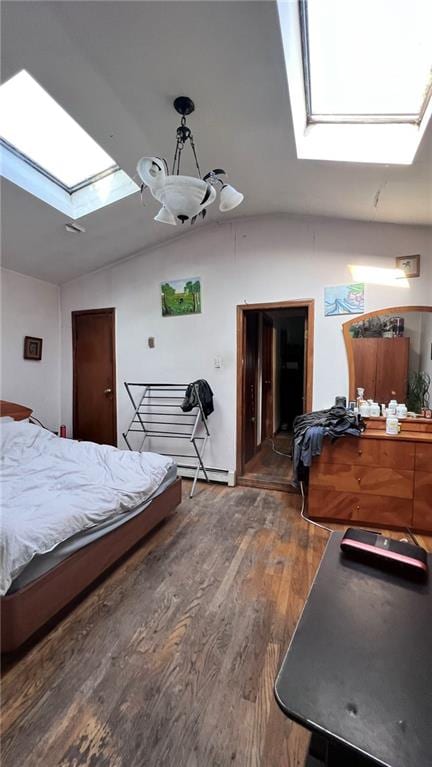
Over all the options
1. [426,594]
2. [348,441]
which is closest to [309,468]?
[348,441]

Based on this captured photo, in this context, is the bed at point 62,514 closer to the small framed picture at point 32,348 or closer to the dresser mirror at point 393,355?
the small framed picture at point 32,348

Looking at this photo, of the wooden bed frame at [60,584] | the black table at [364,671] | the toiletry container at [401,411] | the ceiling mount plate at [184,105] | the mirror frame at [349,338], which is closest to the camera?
the black table at [364,671]

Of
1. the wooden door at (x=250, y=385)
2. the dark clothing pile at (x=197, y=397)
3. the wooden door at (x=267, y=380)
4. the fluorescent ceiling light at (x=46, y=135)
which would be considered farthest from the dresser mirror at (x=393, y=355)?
the fluorescent ceiling light at (x=46, y=135)

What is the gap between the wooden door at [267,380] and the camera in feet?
15.8

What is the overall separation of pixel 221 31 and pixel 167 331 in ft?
8.81

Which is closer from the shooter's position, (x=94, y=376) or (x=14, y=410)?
(x=14, y=410)

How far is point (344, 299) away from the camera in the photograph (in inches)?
121

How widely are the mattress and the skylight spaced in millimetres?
2896

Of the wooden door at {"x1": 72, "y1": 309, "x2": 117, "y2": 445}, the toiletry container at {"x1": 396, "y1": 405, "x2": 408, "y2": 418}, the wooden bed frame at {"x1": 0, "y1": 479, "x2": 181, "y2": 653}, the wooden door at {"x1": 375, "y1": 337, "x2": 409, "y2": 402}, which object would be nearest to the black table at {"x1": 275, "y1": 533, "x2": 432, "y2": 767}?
the wooden bed frame at {"x1": 0, "y1": 479, "x2": 181, "y2": 653}

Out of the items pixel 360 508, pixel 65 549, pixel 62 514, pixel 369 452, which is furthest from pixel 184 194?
pixel 360 508

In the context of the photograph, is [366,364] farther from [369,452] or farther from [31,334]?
[31,334]

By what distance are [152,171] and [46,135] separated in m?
1.52

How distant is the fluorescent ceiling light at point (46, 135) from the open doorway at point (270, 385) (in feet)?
6.26

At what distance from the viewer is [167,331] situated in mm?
3885
